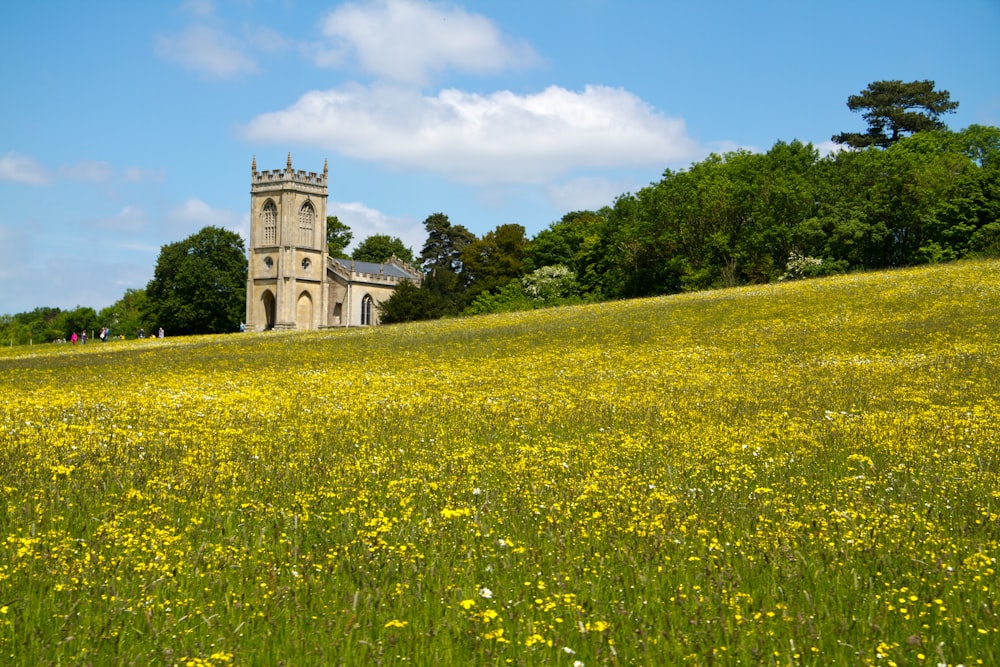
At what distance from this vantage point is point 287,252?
102875 millimetres

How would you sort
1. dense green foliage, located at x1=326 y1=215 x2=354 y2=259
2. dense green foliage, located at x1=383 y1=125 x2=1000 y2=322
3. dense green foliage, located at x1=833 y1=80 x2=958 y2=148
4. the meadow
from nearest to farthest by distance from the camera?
the meadow → dense green foliage, located at x1=383 y1=125 x2=1000 y2=322 → dense green foliage, located at x1=833 y1=80 x2=958 y2=148 → dense green foliage, located at x1=326 y1=215 x2=354 y2=259

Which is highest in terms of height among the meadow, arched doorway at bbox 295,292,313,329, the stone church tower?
the stone church tower

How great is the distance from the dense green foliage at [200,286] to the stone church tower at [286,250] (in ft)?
33.4

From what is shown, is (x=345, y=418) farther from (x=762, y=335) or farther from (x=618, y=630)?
(x=762, y=335)

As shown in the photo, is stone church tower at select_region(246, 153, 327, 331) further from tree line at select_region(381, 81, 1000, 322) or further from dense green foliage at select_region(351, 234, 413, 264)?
dense green foliage at select_region(351, 234, 413, 264)

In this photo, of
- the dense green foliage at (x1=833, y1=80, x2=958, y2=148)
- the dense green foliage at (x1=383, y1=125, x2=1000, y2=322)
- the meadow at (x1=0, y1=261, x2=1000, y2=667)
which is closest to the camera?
the meadow at (x1=0, y1=261, x2=1000, y2=667)

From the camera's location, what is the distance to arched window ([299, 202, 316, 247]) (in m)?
105

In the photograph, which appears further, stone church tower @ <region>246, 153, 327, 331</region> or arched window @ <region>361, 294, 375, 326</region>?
arched window @ <region>361, 294, 375, 326</region>

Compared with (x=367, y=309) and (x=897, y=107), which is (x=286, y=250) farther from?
(x=897, y=107)

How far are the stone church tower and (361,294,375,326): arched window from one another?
1118 cm

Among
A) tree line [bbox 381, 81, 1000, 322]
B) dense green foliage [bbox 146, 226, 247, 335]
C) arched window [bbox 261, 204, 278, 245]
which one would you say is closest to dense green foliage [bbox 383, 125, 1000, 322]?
tree line [bbox 381, 81, 1000, 322]

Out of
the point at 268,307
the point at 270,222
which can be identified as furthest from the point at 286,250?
the point at 268,307

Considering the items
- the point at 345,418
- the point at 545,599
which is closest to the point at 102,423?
the point at 345,418

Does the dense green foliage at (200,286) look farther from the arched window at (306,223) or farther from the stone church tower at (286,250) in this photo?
the arched window at (306,223)
